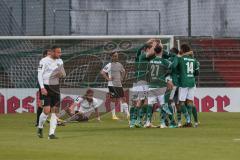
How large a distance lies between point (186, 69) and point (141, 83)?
4.25ft

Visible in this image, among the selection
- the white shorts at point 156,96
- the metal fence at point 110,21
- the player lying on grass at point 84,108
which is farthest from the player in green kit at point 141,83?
the metal fence at point 110,21

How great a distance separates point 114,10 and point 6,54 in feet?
16.9

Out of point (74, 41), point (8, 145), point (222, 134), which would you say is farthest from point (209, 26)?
point (8, 145)

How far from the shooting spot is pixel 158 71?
19.9 metres

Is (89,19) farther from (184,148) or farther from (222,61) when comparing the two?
(184,148)

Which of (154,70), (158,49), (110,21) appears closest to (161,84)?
(154,70)

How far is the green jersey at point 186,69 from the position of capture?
20328 mm

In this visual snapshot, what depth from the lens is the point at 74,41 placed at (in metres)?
29.9

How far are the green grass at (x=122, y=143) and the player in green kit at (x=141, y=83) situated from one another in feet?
2.67

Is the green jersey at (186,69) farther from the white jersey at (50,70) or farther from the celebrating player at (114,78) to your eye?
the white jersey at (50,70)

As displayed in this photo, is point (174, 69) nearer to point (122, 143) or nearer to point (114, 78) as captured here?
point (114, 78)

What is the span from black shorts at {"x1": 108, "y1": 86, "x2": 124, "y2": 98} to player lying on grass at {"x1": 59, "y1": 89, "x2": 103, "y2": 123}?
1.70 feet

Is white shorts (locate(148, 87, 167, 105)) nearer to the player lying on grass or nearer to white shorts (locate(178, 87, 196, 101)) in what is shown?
white shorts (locate(178, 87, 196, 101))

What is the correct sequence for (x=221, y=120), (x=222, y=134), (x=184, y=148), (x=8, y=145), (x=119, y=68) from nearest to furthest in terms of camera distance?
(x=184, y=148), (x=8, y=145), (x=222, y=134), (x=119, y=68), (x=221, y=120)
